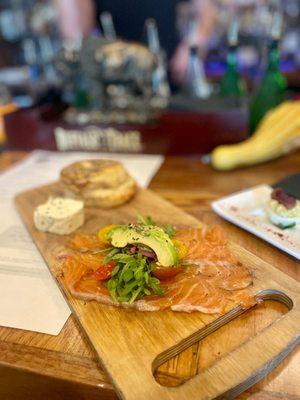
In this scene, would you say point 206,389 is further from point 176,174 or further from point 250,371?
point 176,174

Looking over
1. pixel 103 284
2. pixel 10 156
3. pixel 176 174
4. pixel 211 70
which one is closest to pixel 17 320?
pixel 103 284

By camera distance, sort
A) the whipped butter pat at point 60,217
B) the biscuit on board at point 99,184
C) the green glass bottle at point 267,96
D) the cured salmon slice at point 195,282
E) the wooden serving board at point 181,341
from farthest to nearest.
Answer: the green glass bottle at point 267,96
the biscuit on board at point 99,184
the whipped butter pat at point 60,217
the cured salmon slice at point 195,282
the wooden serving board at point 181,341

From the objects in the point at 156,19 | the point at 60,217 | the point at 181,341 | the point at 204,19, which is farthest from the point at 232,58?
the point at 204,19

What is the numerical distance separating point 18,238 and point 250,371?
74 centimetres

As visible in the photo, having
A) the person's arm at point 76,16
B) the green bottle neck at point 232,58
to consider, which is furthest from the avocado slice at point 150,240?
the person's arm at point 76,16

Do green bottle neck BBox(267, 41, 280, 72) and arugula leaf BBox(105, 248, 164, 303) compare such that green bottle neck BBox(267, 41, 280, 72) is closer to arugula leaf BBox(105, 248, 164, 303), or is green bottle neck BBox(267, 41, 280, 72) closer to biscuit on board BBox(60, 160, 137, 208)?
biscuit on board BBox(60, 160, 137, 208)

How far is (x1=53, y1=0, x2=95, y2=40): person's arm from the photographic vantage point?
11.0 feet

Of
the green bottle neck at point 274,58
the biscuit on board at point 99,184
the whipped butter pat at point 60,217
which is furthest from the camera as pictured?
the green bottle neck at point 274,58

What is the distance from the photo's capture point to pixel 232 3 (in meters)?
3.39

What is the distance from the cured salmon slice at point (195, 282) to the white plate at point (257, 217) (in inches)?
5.2

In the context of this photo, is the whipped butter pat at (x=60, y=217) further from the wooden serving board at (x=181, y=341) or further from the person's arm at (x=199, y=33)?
the person's arm at (x=199, y=33)

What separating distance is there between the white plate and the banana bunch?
0.85 ft

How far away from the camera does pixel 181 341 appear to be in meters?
0.65

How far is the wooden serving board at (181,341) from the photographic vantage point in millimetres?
557
